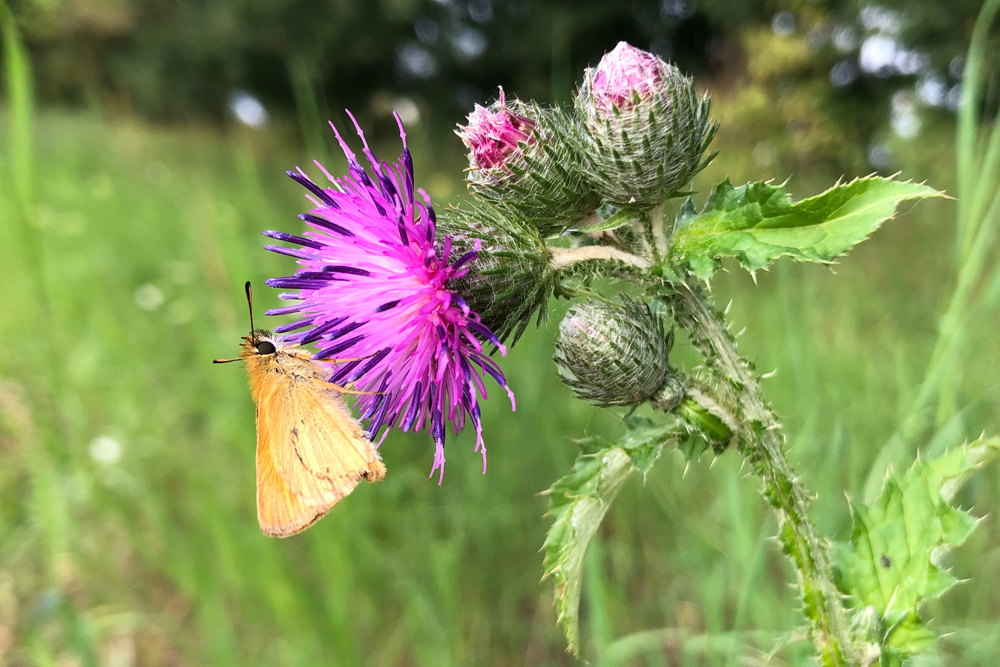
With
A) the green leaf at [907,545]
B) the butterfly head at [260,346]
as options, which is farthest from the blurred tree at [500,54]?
the green leaf at [907,545]

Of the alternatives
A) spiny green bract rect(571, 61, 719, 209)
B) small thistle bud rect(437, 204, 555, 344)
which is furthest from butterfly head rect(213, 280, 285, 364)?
spiny green bract rect(571, 61, 719, 209)

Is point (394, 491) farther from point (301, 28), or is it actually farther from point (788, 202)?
point (301, 28)

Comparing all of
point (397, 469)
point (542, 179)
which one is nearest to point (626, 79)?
point (542, 179)

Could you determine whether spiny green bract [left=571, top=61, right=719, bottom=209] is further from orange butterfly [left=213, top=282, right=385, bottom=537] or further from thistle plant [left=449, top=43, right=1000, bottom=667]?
orange butterfly [left=213, top=282, right=385, bottom=537]

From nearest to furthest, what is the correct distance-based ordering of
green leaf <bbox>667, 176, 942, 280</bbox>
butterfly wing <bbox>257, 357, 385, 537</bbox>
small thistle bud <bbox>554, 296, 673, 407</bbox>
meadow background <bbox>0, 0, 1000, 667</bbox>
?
green leaf <bbox>667, 176, 942, 280</bbox> → small thistle bud <bbox>554, 296, 673, 407</bbox> → butterfly wing <bbox>257, 357, 385, 537</bbox> → meadow background <bbox>0, 0, 1000, 667</bbox>

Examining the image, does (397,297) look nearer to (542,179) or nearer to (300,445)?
(542,179)

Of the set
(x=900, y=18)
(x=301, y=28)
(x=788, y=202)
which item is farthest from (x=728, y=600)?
(x=301, y=28)
